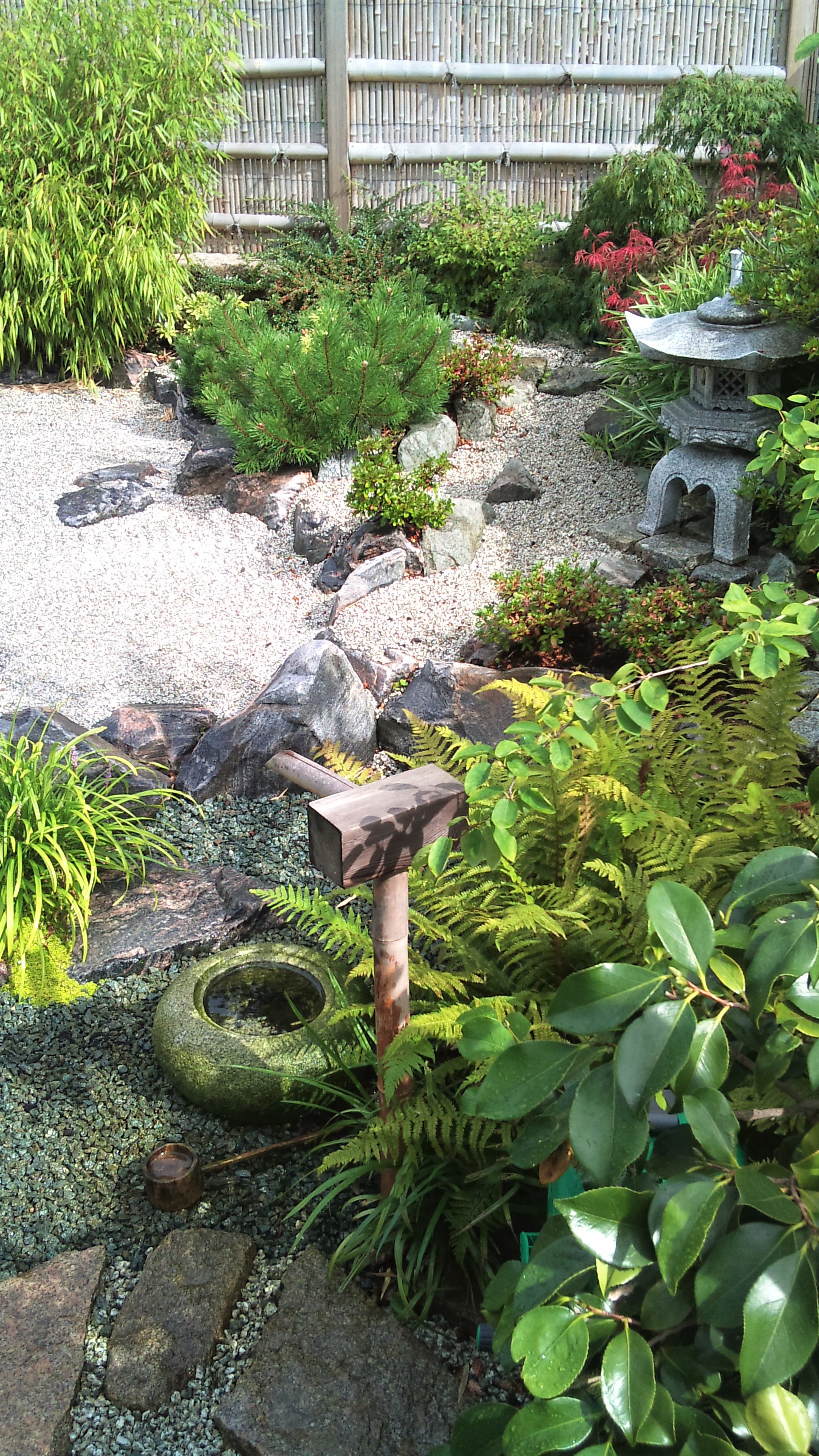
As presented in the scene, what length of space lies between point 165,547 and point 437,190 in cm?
382

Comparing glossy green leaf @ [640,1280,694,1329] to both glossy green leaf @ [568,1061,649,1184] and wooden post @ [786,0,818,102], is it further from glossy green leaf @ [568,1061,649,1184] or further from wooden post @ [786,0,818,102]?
wooden post @ [786,0,818,102]

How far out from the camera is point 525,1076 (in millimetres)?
746

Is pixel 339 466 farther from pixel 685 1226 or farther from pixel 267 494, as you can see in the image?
pixel 685 1226

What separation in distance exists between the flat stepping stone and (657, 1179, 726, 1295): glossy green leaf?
5.16 ft

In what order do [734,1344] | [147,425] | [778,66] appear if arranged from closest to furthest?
[734,1344], [147,425], [778,66]

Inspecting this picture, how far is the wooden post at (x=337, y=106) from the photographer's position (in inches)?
290

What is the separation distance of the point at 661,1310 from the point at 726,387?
13.2 ft

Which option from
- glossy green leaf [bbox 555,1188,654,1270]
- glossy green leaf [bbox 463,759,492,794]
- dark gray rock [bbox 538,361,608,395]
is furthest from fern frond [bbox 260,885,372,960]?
dark gray rock [bbox 538,361,608,395]

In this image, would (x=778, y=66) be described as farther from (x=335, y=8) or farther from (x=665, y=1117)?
(x=665, y=1117)

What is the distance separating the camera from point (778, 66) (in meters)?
7.42

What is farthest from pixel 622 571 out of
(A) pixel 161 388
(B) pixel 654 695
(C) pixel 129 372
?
(C) pixel 129 372

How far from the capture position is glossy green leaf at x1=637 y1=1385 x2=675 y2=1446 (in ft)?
2.24

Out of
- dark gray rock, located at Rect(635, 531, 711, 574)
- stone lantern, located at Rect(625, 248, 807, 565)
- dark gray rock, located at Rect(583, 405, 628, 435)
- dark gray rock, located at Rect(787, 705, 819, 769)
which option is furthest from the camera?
dark gray rock, located at Rect(583, 405, 628, 435)

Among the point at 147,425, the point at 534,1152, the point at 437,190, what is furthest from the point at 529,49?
the point at 534,1152
